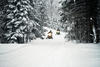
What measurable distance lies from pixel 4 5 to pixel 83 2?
1345cm

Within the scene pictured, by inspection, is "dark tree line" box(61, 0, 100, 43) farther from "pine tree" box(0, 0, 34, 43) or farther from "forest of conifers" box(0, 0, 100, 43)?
"pine tree" box(0, 0, 34, 43)

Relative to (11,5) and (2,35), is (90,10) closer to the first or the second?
(11,5)

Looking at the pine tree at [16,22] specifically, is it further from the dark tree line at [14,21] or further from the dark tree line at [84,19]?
the dark tree line at [84,19]

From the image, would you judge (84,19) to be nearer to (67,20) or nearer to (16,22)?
(67,20)

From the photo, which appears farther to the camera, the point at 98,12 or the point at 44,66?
the point at 98,12

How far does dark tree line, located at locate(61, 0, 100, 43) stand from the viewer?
56.5 feet

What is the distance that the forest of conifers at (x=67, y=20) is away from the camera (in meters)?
17.3

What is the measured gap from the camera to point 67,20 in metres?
20.4

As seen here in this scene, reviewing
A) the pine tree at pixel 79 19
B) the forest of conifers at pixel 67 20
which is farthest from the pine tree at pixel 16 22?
the pine tree at pixel 79 19

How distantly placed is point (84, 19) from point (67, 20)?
3126 millimetres

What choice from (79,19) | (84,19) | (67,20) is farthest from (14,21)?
(84,19)

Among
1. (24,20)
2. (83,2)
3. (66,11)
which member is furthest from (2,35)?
(83,2)

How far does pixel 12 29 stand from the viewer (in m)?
24.2

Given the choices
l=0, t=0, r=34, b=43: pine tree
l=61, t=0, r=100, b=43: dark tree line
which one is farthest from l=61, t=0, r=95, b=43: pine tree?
l=0, t=0, r=34, b=43: pine tree
